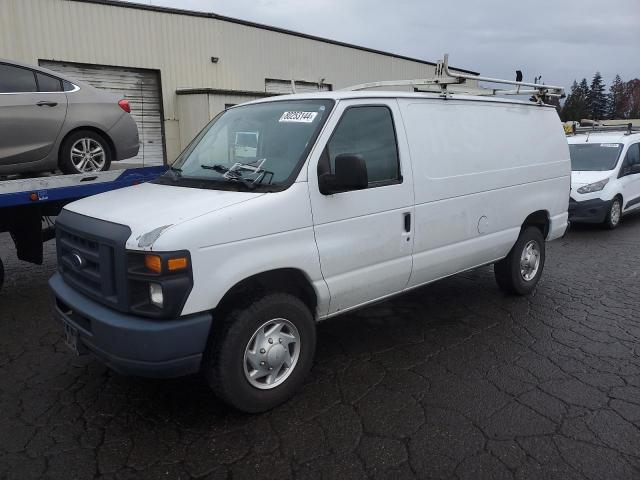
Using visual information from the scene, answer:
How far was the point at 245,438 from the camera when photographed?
3115 millimetres

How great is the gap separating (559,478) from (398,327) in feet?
7.27

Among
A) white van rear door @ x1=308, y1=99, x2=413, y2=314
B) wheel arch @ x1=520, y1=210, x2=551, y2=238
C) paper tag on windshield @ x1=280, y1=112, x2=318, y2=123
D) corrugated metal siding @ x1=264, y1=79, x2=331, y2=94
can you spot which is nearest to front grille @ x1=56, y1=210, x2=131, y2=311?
white van rear door @ x1=308, y1=99, x2=413, y2=314

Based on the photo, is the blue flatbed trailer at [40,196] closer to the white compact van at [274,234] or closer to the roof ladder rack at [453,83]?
the white compact van at [274,234]

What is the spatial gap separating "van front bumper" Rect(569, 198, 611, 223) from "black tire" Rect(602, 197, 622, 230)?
0.36 feet

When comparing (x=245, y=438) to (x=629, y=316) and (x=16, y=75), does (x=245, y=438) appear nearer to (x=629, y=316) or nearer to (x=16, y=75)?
(x=629, y=316)

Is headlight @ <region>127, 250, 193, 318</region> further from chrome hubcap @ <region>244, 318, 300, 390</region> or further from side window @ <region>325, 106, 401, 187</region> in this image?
side window @ <region>325, 106, 401, 187</region>

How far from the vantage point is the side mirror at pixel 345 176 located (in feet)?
11.0

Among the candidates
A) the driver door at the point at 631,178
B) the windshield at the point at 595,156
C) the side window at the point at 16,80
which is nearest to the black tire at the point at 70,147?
the side window at the point at 16,80

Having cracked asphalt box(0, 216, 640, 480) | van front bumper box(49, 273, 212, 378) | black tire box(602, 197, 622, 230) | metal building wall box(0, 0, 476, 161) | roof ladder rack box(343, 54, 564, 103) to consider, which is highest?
metal building wall box(0, 0, 476, 161)

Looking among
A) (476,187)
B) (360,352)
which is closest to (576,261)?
(476,187)

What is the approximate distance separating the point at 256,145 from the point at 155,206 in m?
0.92

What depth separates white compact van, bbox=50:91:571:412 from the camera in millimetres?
2928

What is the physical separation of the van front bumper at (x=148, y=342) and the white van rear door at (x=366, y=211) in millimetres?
1002

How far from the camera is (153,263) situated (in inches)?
112
